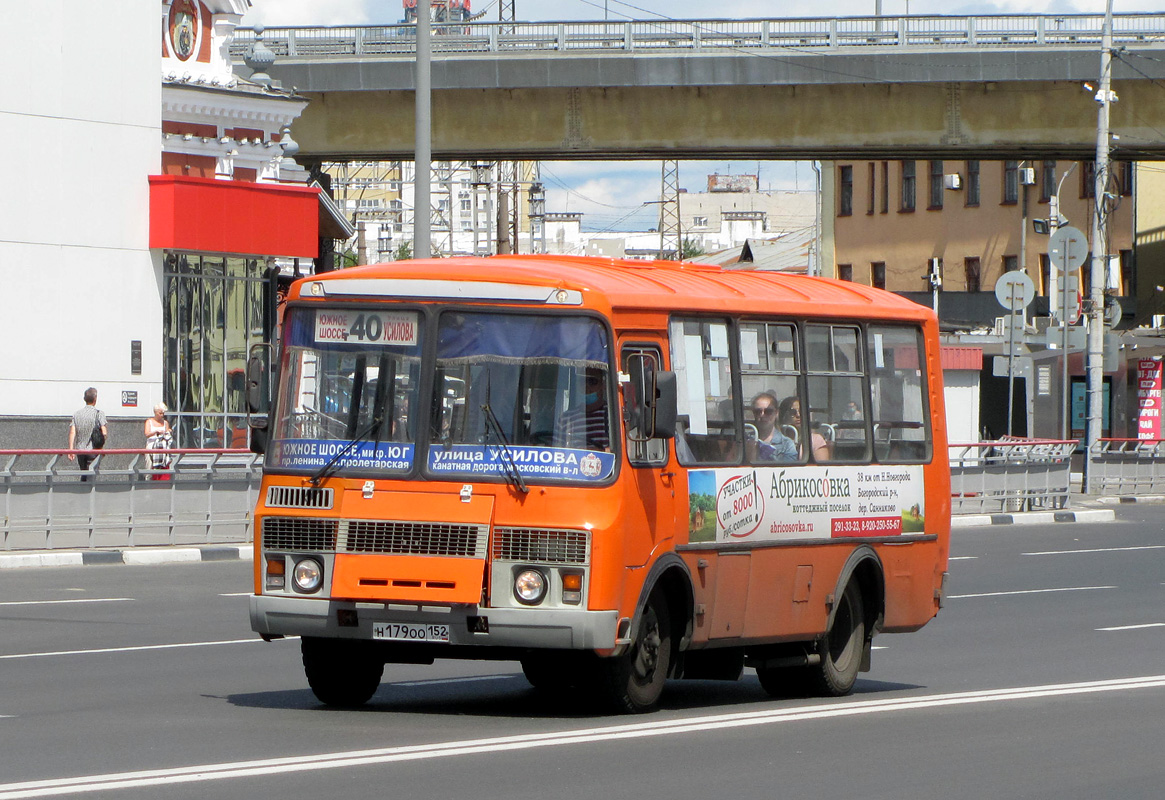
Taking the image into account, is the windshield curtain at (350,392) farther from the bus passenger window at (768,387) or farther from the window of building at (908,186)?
the window of building at (908,186)

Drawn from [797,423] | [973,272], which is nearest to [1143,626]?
[797,423]

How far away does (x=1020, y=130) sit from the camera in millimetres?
38438

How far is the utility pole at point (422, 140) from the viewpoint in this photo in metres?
21.4

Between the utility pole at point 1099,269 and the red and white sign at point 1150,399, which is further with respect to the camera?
the red and white sign at point 1150,399

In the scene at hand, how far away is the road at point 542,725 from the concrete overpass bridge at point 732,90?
22694mm

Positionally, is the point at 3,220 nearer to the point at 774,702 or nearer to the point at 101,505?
the point at 101,505

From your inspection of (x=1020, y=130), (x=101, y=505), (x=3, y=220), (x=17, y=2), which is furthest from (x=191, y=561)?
(x=1020, y=130)

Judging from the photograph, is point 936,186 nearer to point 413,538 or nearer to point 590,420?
point 590,420

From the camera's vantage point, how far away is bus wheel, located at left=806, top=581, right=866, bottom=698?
38.6 feet

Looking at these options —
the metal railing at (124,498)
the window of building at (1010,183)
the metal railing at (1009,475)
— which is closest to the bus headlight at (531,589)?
the metal railing at (124,498)

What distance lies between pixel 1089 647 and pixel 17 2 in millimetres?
19108

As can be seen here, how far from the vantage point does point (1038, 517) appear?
30969mm

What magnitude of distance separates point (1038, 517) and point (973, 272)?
36.9 m

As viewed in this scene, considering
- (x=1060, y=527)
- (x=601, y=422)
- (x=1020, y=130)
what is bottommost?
(x=1060, y=527)
